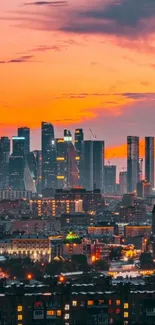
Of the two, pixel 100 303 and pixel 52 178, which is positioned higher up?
pixel 52 178

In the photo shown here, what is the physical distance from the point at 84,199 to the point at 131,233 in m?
29.9

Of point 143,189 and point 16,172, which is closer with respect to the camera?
point 143,189

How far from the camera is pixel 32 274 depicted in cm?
5247

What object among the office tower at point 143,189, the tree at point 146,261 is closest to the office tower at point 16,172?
the office tower at point 143,189

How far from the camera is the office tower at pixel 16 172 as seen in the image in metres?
150

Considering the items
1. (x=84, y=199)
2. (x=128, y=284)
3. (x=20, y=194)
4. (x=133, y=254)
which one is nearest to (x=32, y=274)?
(x=128, y=284)

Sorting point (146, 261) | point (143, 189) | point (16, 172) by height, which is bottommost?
point (146, 261)

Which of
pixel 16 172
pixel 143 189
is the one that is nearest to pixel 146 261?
pixel 143 189

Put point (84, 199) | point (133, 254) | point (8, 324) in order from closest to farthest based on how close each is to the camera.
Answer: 1. point (8, 324)
2. point (133, 254)
3. point (84, 199)

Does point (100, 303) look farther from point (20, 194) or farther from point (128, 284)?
point (20, 194)

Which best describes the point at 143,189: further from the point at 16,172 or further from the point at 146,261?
the point at 146,261

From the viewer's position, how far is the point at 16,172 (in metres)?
151

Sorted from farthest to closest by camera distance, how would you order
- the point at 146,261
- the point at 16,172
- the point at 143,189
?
the point at 16,172
the point at 143,189
the point at 146,261

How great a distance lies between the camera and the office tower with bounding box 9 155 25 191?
150 m
